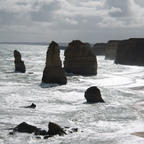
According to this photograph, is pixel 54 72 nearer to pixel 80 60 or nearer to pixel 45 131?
pixel 80 60

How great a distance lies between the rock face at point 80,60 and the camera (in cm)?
7769

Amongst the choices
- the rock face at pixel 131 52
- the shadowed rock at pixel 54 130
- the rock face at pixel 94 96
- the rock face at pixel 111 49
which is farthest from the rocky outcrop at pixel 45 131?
the rock face at pixel 111 49

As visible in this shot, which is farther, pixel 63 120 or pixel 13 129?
pixel 63 120

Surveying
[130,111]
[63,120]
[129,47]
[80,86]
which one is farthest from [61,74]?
[129,47]

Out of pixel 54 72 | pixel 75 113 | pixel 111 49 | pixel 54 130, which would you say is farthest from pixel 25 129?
pixel 111 49

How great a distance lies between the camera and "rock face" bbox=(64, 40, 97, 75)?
7769 centimetres

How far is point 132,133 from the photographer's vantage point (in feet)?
92.2

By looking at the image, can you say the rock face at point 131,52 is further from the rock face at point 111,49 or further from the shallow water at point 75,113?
the shallow water at point 75,113

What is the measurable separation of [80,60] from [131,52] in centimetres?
4542

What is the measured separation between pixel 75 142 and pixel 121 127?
6.06 m

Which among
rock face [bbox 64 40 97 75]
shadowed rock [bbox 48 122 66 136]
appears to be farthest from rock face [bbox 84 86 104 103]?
rock face [bbox 64 40 97 75]

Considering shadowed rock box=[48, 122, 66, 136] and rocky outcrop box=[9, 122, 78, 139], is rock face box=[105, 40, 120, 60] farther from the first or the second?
shadowed rock box=[48, 122, 66, 136]

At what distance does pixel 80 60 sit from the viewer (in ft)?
254

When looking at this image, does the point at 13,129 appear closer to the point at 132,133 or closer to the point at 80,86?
the point at 132,133
